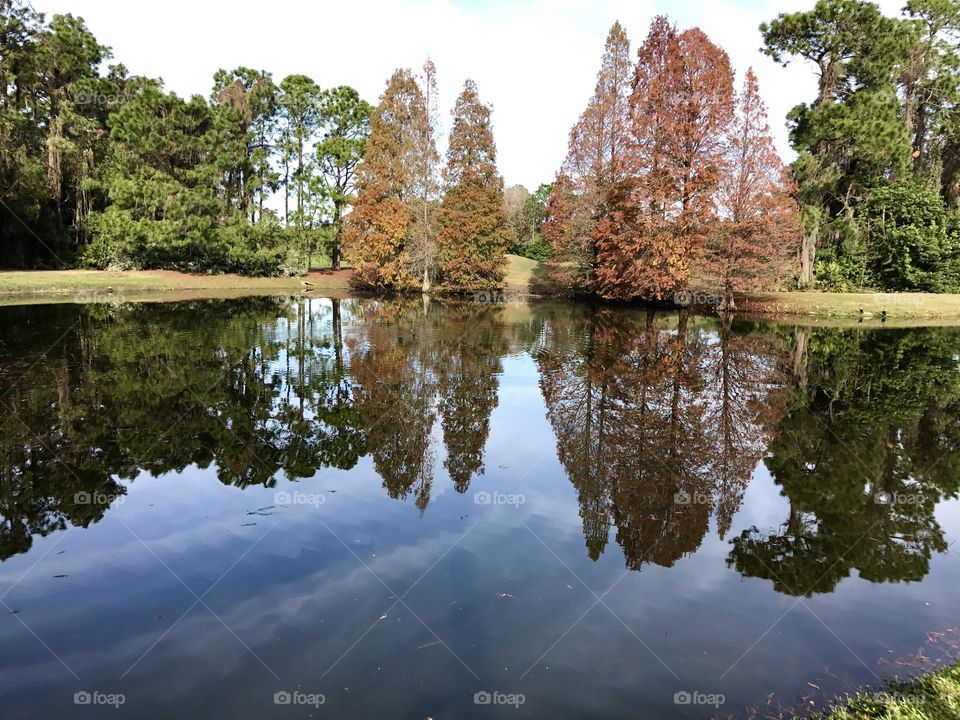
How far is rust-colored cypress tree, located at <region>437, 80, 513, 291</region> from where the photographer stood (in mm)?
41250

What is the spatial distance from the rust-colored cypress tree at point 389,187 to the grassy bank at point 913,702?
1601 inches

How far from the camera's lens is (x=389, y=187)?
140 feet

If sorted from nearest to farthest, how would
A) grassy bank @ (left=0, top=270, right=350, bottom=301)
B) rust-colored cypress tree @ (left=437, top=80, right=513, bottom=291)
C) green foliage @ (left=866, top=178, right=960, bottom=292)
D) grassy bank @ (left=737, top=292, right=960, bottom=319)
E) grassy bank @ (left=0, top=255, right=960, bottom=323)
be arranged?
grassy bank @ (left=737, top=292, right=960, bottom=319) < grassy bank @ (left=0, top=255, right=960, bottom=323) < grassy bank @ (left=0, top=270, right=350, bottom=301) < green foliage @ (left=866, top=178, right=960, bottom=292) < rust-colored cypress tree @ (left=437, top=80, right=513, bottom=291)

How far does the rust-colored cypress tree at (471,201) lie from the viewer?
4125 cm

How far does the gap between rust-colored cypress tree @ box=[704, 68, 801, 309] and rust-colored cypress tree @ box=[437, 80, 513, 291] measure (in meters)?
15.5

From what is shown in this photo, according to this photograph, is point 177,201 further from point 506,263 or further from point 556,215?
point 556,215

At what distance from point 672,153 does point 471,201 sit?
571 inches

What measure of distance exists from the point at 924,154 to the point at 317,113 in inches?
1793

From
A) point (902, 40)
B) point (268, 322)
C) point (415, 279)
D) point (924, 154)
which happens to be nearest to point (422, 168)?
Answer: point (415, 279)

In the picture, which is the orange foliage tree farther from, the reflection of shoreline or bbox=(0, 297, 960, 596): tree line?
the reflection of shoreline

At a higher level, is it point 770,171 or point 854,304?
point 770,171

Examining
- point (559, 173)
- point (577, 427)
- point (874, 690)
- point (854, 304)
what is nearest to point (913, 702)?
point (874, 690)

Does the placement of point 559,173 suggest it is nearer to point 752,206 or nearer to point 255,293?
point 752,206

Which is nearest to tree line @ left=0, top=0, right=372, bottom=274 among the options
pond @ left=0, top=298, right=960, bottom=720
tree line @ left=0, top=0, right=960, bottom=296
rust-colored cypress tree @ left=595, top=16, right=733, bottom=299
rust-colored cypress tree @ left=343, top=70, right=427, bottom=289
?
tree line @ left=0, top=0, right=960, bottom=296
